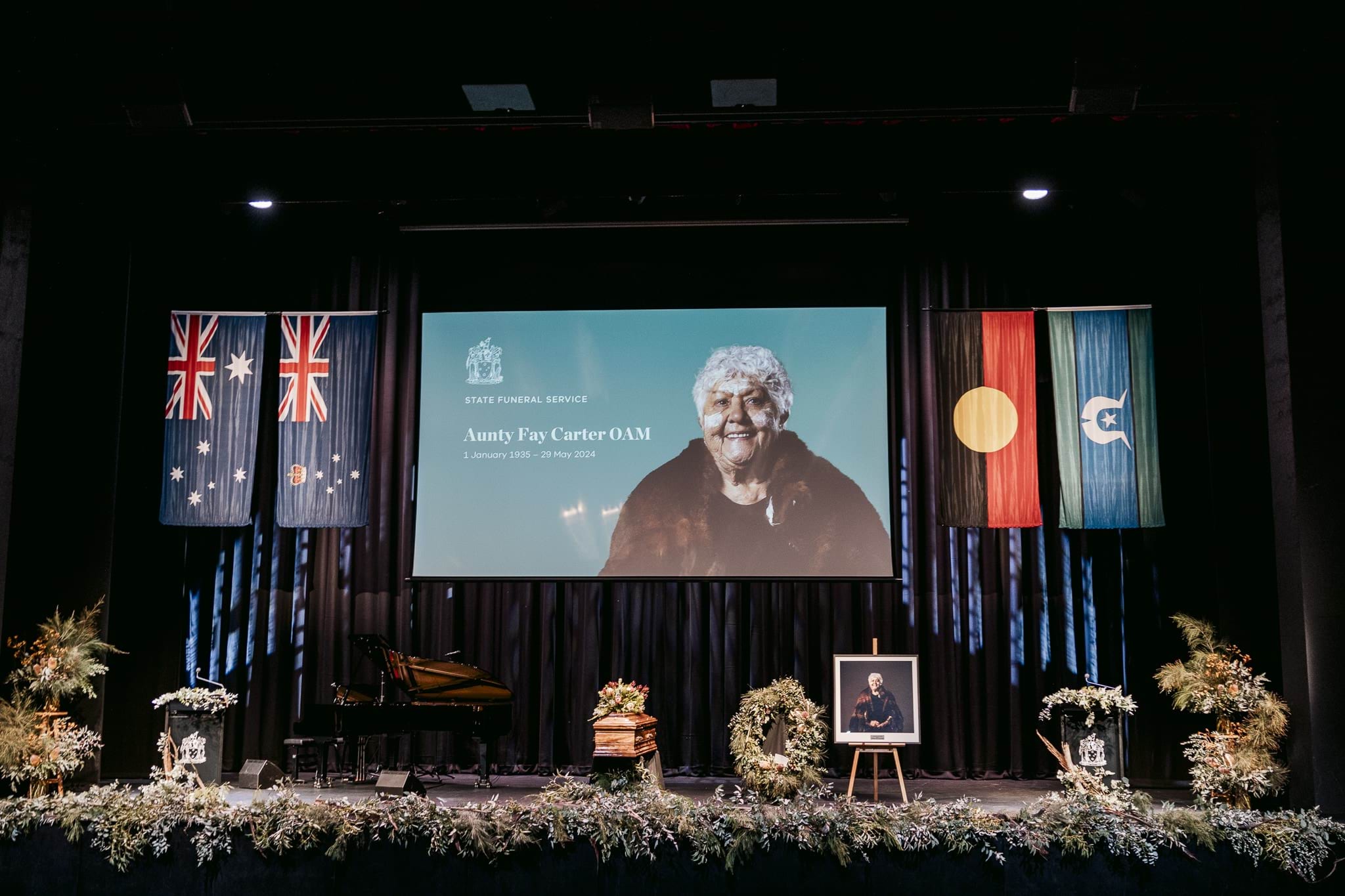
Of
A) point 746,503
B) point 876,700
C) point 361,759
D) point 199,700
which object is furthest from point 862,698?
point 199,700

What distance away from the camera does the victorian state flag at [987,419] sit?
28.5 ft

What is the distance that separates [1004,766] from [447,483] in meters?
5.38

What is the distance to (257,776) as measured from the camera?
806 centimetres

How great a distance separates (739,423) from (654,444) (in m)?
0.75

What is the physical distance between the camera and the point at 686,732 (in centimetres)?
928

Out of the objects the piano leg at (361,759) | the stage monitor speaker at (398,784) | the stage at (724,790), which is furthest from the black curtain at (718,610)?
the stage monitor speaker at (398,784)

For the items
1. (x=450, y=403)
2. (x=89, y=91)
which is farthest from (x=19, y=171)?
(x=450, y=403)

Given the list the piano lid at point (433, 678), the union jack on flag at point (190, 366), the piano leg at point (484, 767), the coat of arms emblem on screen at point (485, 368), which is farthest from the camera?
the coat of arms emblem on screen at point (485, 368)

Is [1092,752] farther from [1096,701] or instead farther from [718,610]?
[718,610]

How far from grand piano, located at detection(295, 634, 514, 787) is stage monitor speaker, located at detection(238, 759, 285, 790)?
0.37 meters

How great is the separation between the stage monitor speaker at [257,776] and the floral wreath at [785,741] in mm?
3551

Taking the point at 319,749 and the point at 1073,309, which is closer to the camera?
the point at 319,749

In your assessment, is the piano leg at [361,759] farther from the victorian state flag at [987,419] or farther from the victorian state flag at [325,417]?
the victorian state flag at [987,419]

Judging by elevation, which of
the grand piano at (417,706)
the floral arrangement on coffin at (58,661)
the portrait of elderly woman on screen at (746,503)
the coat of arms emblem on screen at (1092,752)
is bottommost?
the coat of arms emblem on screen at (1092,752)
